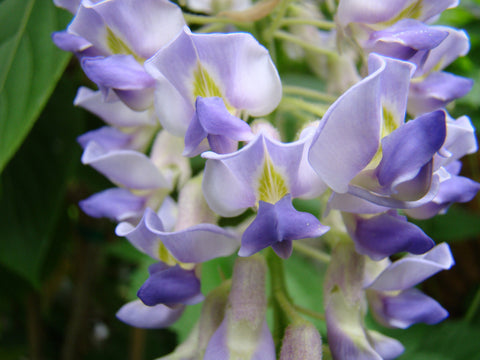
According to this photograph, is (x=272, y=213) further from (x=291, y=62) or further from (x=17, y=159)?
(x=291, y=62)

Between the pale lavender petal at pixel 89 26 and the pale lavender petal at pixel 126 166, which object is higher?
the pale lavender petal at pixel 89 26

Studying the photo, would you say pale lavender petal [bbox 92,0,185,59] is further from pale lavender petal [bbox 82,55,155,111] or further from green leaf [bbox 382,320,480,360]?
green leaf [bbox 382,320,480,360]

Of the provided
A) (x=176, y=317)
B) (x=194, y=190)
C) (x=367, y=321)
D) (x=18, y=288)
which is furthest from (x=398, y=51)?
(x=18, y=288)

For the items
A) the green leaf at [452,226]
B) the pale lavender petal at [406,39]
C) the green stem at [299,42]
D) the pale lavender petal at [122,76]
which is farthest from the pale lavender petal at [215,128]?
the green leaf at [452,226]

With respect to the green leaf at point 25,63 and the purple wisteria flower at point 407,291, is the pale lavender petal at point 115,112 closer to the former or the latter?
the green leaf at point 25,63

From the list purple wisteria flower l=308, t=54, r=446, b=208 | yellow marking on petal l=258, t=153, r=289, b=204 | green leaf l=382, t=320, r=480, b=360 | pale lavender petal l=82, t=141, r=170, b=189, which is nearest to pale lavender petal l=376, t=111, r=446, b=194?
purple wisteria flower l=308, t=54, r=446, b=208

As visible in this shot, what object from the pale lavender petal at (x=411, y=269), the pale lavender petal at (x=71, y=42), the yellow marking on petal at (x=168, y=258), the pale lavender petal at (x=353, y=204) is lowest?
the pale lavender petal at (x=411, y=269)

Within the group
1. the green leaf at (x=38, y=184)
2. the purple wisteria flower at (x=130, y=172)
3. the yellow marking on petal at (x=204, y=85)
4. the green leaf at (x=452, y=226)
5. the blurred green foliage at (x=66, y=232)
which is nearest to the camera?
the yellow marking on petal at (x=204, y=85)
